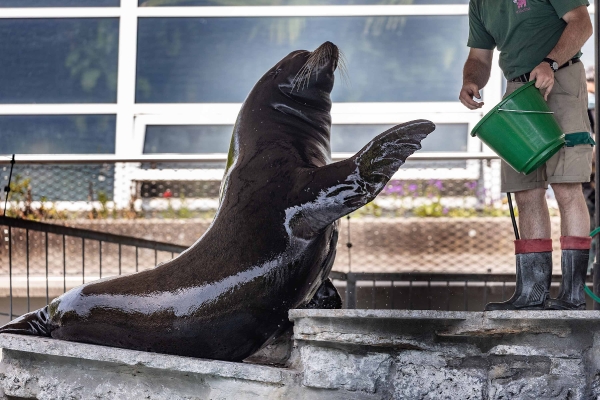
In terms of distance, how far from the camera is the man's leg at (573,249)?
2.60 m

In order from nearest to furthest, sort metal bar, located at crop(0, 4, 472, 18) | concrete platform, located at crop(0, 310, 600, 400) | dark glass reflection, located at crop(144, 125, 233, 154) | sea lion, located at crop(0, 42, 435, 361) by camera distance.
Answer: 1. concrete platform, located at crop(0, 310, 600, 400)
2. sea lion, located at crop(0, 42, 435, 361)
3. dark glass reflection, located at crop(144, 125, 233, 154)
4. metal bar, located at crop(0, 4, 472, 18)

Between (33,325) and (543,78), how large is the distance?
209 cm

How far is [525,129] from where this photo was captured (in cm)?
253

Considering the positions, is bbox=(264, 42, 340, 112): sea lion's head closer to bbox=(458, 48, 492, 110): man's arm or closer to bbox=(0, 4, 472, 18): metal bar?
bbox=(458, 48, 492, 110): man's arm

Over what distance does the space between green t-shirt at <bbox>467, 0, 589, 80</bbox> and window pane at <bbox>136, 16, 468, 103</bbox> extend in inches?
199

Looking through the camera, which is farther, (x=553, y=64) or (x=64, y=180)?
(x=64, y=180)

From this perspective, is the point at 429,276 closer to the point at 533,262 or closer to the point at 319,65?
the point at 533,262

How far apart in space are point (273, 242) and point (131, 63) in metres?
6.12

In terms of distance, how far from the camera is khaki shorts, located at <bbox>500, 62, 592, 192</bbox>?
2646 millimetres

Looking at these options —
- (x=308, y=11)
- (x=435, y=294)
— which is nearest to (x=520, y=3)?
(x=435, y=294)

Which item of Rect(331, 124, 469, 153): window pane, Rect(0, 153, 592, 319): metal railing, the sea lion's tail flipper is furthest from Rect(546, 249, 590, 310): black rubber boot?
Rect(331, 124, 469, 153): window pane

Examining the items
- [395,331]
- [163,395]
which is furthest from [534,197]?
[163,395]

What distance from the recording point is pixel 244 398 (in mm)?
2338

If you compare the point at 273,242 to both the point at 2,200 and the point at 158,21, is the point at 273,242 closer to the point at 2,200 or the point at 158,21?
the point at 2,200
